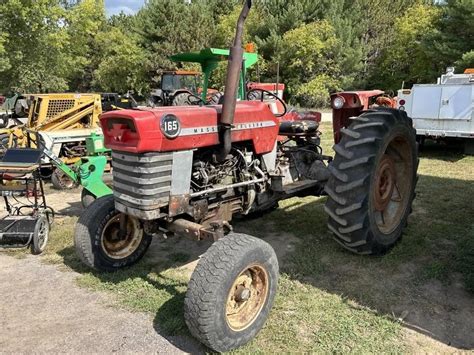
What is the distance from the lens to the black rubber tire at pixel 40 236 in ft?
14.7

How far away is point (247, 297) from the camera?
294 centimetres

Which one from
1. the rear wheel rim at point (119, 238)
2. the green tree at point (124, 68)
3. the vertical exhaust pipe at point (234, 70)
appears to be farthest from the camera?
the green tree at point (124, 68)

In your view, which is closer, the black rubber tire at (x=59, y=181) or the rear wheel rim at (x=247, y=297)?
the rear wheel rim at (x=247, y=297)

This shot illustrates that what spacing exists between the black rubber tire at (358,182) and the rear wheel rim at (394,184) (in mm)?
380

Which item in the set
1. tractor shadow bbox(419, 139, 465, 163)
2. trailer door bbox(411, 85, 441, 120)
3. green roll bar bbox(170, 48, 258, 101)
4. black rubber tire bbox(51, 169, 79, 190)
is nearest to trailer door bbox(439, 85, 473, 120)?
trailer door bbox(411, 85, 441, 120)

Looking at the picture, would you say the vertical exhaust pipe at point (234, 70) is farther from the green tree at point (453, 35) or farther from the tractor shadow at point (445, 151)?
the green tree at point (453, 35)

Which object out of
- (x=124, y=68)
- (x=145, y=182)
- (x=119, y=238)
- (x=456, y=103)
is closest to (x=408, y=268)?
(x=145, y=182)

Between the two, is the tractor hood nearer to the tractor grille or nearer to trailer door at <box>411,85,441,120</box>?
the tractor grille

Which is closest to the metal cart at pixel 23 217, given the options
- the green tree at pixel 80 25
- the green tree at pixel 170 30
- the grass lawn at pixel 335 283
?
the grass lawn at pixel 335 283

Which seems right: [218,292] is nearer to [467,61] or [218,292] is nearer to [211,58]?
[211,58]

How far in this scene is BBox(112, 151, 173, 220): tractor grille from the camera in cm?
307

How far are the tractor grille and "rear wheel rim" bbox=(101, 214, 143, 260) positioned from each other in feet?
2.44

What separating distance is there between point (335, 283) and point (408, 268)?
0.75m

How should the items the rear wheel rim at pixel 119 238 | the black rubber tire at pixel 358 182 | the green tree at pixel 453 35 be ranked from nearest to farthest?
1. the black rubber tire at pixel 358 182
2. the rear wheel rim at pixel 119 238
3. the green tree at pixel 453 35
